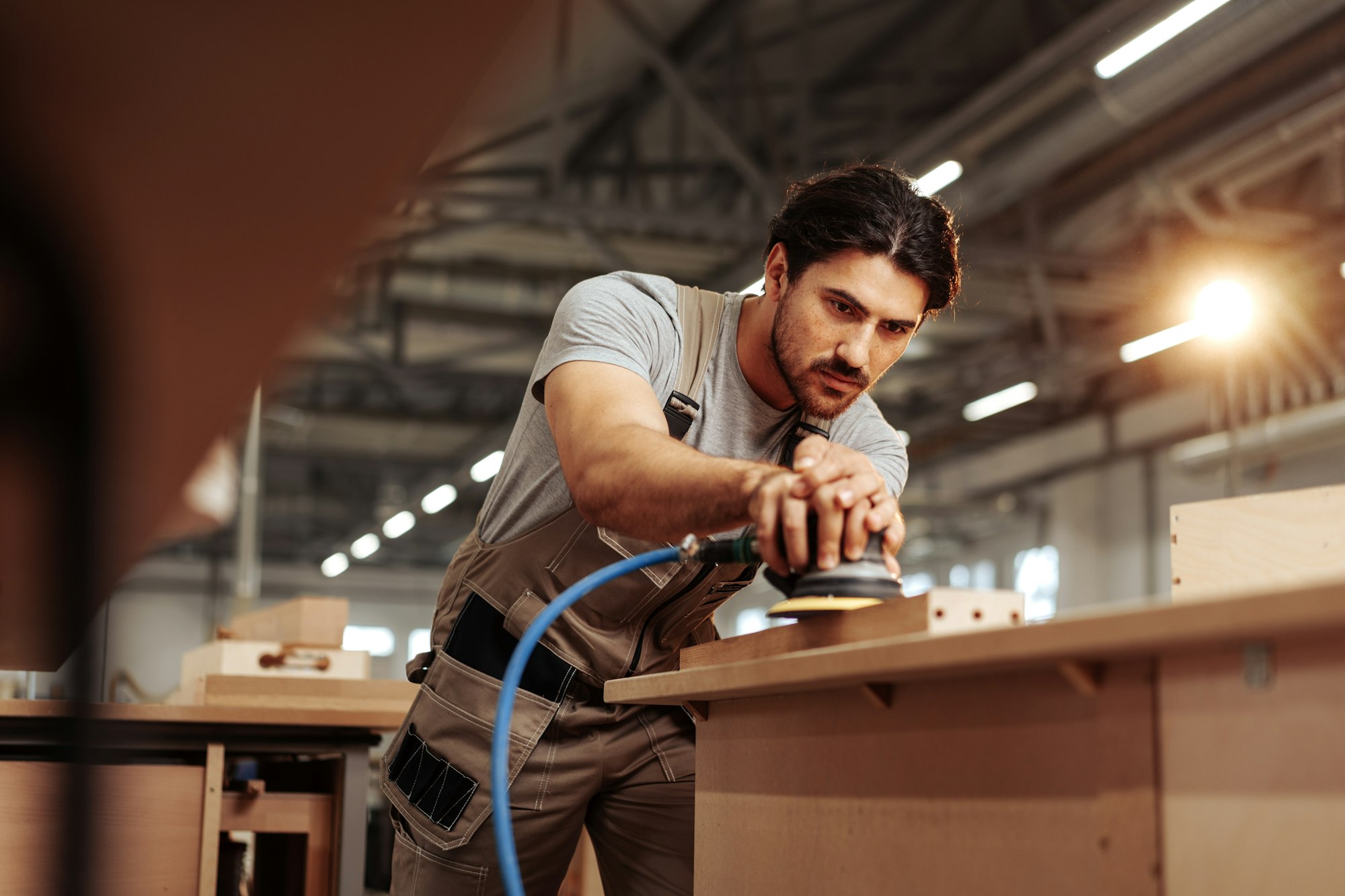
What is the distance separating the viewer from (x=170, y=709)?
2293 mm

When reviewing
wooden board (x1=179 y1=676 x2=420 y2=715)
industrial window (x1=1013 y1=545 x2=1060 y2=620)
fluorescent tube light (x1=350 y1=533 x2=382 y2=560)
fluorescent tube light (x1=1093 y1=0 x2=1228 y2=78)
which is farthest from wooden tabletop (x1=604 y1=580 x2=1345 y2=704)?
fluorescent tube light (x1=350 y1=533 x2=382 y2=560)

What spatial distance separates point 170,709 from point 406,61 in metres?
2.23

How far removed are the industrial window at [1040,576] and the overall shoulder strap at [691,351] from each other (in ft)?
34.7

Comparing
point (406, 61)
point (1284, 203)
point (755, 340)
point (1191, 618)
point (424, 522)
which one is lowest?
point (1191, 618)

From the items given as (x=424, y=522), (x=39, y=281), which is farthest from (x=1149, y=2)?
(x=424, y=522)

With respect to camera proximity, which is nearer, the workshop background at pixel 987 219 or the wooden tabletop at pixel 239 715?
the wooden tabletop at pixel 239 715

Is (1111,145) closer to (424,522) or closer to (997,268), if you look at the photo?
(997,268)

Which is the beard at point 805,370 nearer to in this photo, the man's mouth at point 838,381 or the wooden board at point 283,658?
the man's mouth at point 838,381

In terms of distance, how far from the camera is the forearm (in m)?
1.30

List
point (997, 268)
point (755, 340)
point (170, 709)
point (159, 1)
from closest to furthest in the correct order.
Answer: point (159, 1) < point (755, 340) < point (170, 709) < point (997, 268)

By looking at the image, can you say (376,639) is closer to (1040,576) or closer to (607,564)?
(1040,576)

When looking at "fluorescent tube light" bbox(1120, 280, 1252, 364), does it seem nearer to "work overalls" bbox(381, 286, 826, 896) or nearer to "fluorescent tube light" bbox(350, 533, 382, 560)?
"work overalls" bbox(381, 286, 826, 896)

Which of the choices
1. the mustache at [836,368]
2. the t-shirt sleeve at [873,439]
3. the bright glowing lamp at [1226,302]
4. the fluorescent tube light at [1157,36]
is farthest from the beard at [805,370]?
the bright glowing lamp at [1226,302]

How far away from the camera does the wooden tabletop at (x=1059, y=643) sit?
75 cm
